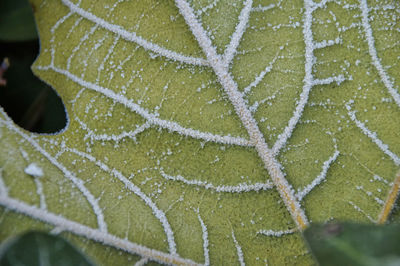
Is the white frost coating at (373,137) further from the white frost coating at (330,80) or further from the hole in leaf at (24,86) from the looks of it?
the hole in leaf at (24,86)

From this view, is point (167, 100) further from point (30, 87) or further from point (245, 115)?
point (30, 87)

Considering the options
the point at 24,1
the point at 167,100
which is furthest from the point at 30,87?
the point at 167,100

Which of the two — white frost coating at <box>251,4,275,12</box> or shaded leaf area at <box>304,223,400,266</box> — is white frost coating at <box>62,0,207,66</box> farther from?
shaded leaf area at <box>304,223,400,266</box>

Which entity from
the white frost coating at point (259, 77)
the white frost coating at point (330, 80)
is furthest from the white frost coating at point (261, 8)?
the white frost coating at point (330, 80)

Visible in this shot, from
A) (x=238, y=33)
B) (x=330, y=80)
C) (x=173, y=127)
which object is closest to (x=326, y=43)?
(x=330, y=80)

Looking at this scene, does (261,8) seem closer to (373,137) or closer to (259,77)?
(259,77)

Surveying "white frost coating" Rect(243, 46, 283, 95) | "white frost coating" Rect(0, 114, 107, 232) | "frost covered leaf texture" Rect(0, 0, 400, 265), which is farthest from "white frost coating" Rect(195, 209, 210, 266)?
"white frost coating" Rect(243, 46, 283, 95)
